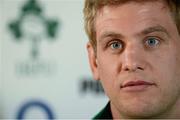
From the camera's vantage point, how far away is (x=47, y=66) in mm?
1593

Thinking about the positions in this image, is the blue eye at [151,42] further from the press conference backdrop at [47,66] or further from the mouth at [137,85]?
the press conference backdrop at [47,66]

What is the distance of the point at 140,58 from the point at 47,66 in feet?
2.51

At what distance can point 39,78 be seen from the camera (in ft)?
5.28

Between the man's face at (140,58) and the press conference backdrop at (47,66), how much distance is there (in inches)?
24.9

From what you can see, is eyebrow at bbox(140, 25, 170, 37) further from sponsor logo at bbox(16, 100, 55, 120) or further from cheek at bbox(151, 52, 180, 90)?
sponsor logo at bbox(16, 100, 55, 120)

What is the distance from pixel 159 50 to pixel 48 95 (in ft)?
2.53

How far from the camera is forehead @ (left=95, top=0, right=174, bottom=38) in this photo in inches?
35.6

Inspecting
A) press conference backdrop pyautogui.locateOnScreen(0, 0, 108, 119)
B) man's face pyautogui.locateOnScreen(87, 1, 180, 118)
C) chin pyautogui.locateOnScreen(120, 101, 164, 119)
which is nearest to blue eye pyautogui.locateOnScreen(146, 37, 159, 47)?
man's face pyautogui.locateOnScreen(87, 1, 180, 118)

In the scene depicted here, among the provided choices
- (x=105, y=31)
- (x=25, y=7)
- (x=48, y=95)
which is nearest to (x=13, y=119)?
Answer: (x=48, y=95)

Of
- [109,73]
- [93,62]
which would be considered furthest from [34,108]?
[109,73]

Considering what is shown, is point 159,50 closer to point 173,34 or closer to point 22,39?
point 173,34

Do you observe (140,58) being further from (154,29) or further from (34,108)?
(34,108)

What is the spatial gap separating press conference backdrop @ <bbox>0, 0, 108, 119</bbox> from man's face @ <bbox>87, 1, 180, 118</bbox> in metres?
0.63

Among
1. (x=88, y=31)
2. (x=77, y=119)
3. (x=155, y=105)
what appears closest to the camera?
(x=155, y=105)
